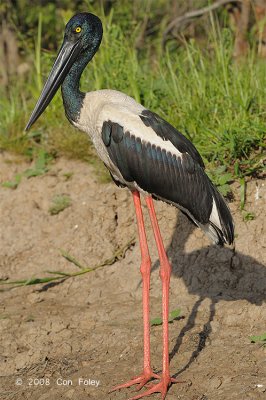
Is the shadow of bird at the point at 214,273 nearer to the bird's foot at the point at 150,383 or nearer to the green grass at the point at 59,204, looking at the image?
the bird's foot at the point at 150,383

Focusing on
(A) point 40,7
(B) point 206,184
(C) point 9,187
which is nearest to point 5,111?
(C) point 9,187

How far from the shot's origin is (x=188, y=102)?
7156 mm

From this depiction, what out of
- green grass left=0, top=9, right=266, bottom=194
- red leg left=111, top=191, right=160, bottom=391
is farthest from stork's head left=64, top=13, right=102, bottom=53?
green grass left=0, top=9, right=266, bottom=194

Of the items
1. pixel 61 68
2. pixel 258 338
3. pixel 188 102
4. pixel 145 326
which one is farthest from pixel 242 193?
pixel 61 68

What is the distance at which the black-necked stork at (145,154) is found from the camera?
5.39m

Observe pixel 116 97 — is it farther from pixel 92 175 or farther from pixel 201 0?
pixel 201 0

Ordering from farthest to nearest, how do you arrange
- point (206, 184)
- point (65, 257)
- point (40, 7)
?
point (40, 7) < point (65, 257) < point (206, 184)

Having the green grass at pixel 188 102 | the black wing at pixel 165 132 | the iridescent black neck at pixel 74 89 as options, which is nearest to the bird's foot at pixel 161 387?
the black wing at pixel 165 132

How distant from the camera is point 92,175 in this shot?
24.5 ft

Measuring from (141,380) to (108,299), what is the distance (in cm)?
132

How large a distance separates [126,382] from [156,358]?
1.27 ft

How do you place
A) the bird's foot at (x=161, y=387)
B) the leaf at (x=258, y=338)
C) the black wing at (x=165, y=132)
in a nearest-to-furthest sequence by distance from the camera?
1. the bird's foot at (x=161, y=387)
2. the leaf at (x=258, y=338)
3. the black wing at (x=165, y=132)

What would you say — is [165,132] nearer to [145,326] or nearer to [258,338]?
[145,326]

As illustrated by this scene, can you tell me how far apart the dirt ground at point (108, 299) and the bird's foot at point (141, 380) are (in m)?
0.05
